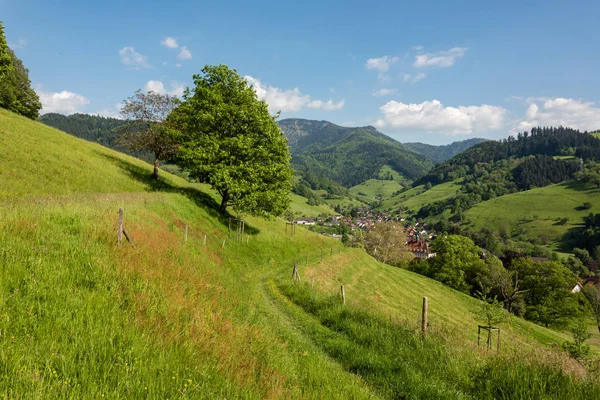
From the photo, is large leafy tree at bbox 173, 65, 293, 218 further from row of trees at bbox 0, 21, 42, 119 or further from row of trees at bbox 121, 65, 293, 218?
row of trees at bbox 0, 21, 42, 119

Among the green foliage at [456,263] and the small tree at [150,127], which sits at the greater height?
the small tree at [150,127]

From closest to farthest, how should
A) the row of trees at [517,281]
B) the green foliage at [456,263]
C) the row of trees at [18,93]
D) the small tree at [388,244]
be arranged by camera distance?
1. the row of trees at [18,93]
2. the row of trees at [517,281]
3. the green foliage at [456,263]
4. the small tree at [388,244]

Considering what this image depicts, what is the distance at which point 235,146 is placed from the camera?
3155 cm

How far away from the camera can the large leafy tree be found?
101ft

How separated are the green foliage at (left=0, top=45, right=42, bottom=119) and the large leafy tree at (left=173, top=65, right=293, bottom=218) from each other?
138ft

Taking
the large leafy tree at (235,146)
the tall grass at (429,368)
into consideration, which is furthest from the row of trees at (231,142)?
the tall grass at (429,368)

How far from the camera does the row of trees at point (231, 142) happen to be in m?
31.0

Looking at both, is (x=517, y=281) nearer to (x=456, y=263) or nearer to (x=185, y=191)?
(x=456, y=263)

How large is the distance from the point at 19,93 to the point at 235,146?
58.5 m

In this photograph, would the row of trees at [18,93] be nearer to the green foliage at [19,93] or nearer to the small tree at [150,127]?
the green foliage at [19,93]

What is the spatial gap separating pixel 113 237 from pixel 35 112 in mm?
78279

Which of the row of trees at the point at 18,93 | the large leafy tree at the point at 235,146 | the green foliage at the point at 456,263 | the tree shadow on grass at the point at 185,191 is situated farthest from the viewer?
the green foliage at the point at 456,263

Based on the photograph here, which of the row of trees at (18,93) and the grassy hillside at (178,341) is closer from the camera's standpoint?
the grassy hillside at (178,341)

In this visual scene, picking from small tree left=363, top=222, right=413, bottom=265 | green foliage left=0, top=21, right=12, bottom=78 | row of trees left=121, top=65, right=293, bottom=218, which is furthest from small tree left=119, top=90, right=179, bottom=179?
small tree left=363, top=222, right=413, bottom=265
